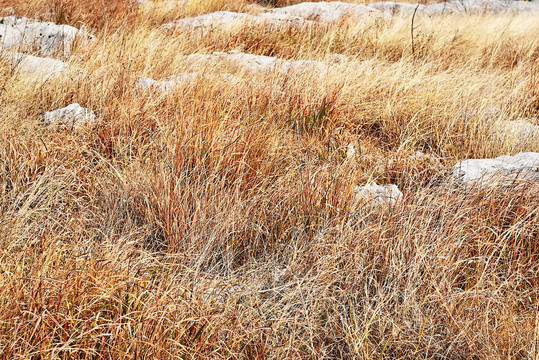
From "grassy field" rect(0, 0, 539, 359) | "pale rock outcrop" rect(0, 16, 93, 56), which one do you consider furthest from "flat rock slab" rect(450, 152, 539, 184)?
"pale rock outcrop" rect(0, 16, 93, 56)

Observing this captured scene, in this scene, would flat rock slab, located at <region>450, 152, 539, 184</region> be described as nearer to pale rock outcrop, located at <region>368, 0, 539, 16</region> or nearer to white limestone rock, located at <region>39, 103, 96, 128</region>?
white limestone rock, located at <region>39, 103, 96, 128</region>

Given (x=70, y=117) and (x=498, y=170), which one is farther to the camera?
(x=70, y=117)

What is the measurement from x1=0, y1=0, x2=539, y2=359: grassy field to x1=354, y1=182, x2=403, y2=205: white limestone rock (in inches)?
1.9

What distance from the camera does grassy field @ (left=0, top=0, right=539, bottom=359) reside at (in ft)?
4.34

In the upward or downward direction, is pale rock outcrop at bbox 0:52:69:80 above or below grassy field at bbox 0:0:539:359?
above

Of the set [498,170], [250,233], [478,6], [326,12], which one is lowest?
[250,233]

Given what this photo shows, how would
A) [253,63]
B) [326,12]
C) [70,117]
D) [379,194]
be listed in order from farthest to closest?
[326,12] → [253,63] → [70,117] → [379,194]

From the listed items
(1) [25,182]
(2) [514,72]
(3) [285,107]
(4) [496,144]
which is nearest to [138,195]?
(1) [25,182]

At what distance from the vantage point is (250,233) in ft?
6.08

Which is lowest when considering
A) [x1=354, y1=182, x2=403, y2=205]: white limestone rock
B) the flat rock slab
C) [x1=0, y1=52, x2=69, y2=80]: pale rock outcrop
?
[x1=354, y1=182, x2=403, y2=205]: white limestone rock

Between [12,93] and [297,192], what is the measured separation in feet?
6.78

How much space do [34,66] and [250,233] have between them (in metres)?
2.61

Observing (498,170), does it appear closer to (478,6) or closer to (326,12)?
(326,12)

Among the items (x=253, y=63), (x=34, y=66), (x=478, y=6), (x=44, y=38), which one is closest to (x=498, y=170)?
(x=253, y=63)
